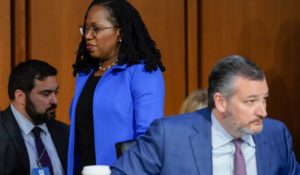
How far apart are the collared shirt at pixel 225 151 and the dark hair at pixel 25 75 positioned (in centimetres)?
159

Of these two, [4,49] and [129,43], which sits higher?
[129,43]

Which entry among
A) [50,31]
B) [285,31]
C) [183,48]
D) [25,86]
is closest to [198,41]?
[183,48]

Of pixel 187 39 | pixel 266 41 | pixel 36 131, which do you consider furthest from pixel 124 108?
pixel 266 41

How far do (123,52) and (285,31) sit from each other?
6.39 ft

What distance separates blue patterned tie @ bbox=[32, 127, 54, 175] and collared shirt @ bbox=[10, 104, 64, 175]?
2cm

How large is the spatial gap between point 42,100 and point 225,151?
1.64 m

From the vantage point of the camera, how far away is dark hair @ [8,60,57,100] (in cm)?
362

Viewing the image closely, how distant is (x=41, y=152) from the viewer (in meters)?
3.43

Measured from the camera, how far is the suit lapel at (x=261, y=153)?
2215 mm

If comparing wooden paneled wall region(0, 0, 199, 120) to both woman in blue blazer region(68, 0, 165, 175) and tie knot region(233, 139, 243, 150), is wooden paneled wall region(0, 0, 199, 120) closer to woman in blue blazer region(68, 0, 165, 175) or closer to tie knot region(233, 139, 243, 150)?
woman in blue blazer region(68, 0, 165, 175)

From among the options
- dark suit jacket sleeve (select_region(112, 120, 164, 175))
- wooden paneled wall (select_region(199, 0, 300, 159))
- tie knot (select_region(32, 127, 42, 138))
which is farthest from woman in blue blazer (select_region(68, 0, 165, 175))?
wooden paneled wall (select_region(199, 0, 300, 159))

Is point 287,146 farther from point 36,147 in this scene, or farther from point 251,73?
point 36,147

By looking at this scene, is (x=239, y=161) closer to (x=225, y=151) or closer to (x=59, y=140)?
(x=225, y=151)

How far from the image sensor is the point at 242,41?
4.32m
